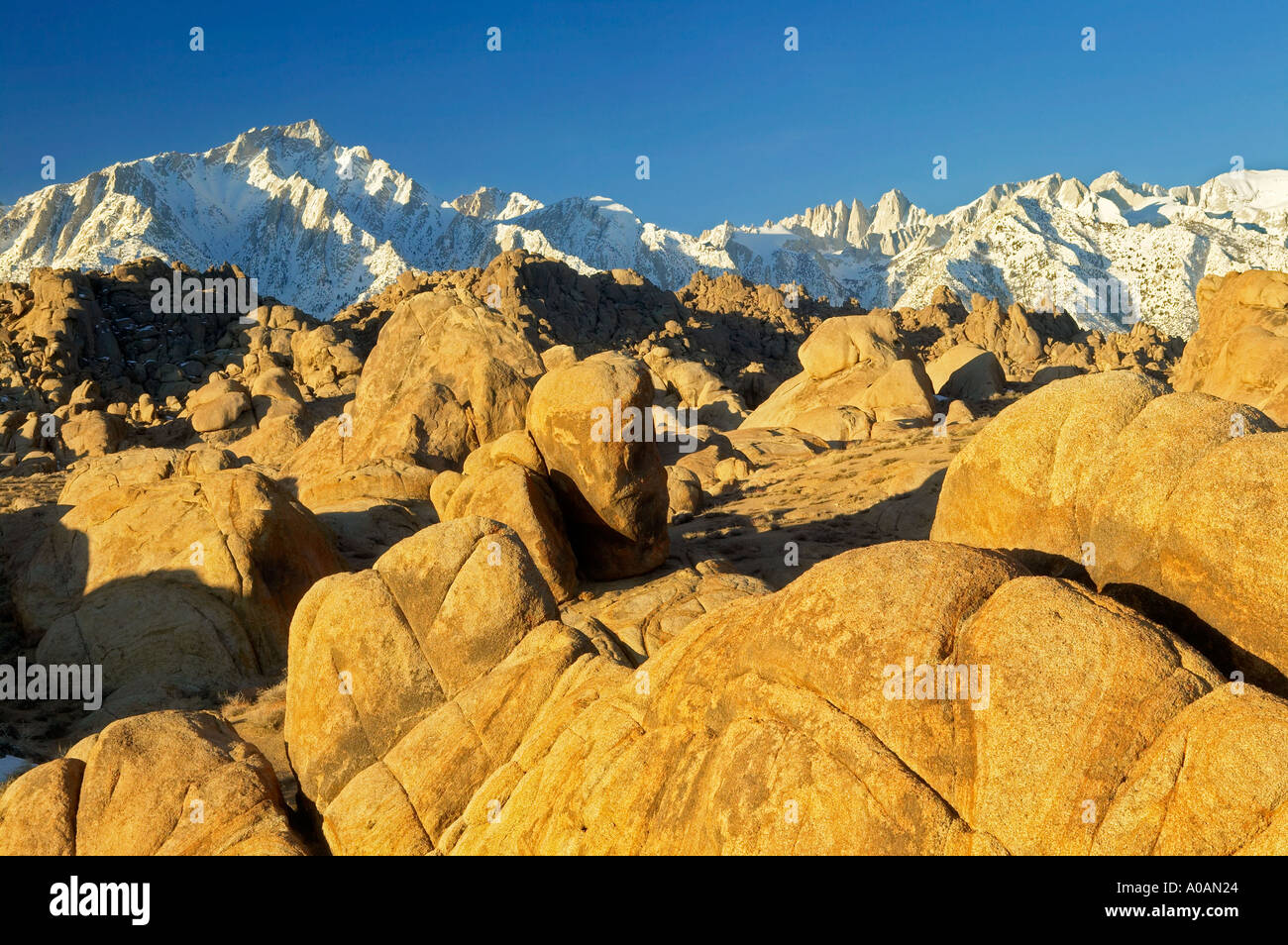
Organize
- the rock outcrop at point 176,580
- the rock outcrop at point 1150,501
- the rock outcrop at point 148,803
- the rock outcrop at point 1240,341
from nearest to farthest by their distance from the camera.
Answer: the rock outcrop at point 1150,501
the rock outcrop at point 148,803
the rock outcrop at point 176,580
the rock outcrop at point 1240,341

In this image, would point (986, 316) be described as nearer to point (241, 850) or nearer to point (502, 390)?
point (502, 390)

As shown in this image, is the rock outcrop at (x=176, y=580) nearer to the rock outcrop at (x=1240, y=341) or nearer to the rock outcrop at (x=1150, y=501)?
the rock outcrop at (x=1150, y=501)

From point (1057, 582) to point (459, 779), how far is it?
5.55 meters

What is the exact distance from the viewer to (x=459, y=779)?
27.3ft

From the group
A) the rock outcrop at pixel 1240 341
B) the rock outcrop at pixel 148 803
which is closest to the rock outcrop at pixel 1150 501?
the rock outcrop at pixel 148 803

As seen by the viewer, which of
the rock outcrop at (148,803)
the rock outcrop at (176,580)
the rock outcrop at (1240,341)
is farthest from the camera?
the rock outcrop at (1240,341)

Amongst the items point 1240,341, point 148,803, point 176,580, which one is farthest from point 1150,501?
point 1240,341

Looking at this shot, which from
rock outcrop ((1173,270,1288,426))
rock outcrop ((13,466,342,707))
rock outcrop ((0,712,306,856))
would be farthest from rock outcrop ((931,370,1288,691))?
rock outcrop ((1173,270,1288,426))

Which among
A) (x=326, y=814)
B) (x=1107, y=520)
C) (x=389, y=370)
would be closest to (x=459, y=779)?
(x=326, y=814)

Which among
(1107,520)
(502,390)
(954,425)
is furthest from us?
(954,425)

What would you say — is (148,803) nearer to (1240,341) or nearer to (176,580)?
(176,580)

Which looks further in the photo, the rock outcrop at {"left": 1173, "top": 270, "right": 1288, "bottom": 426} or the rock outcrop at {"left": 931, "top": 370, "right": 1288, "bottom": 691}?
the rock outcrop at {"left": 1173, "top": 270, "right": 1288, "bottom": 426}

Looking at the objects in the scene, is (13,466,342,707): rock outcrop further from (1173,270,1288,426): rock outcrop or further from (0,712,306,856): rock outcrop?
(1173,270,1288,426): rock outcrop
